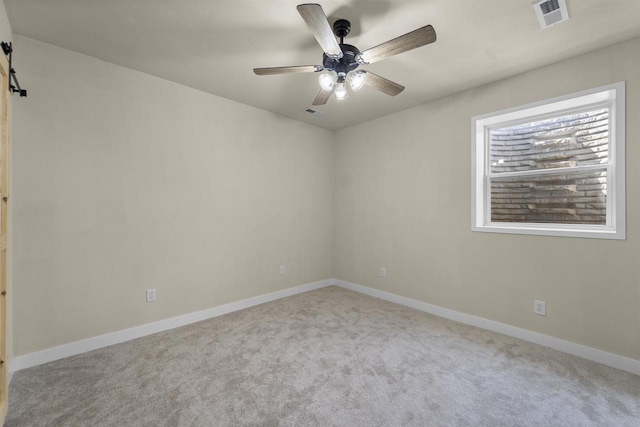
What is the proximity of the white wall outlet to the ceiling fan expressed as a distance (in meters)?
2.35

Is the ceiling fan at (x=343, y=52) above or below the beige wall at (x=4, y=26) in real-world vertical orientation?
below

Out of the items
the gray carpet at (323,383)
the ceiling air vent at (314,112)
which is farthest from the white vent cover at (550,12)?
the gray carpet at (323,383)

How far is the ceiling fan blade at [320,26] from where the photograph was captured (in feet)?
4.76

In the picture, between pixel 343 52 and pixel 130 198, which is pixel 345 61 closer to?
pixel 343 52

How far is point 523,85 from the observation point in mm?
2754

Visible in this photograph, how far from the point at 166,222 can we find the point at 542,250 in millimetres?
3688

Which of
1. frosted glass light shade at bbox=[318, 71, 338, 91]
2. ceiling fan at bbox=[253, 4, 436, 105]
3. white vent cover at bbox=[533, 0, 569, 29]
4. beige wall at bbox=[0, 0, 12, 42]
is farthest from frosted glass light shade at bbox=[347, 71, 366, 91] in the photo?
beige wall at bbox=[0, 0, 12, 42]

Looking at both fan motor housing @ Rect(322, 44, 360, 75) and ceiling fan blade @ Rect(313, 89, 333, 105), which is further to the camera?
Result: ceiling fan blade @ Rect(313, 89, 333, 105)

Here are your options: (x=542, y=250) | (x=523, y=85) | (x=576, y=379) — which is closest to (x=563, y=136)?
(x=523, y=85)

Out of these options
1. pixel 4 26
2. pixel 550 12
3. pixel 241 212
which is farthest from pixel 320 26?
pixel 241 212

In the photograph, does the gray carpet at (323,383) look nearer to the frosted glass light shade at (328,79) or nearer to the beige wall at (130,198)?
the beige wall at (130,198)

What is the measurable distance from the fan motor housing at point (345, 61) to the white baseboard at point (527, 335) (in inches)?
110

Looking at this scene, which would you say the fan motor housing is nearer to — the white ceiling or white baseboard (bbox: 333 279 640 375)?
the white ceiling

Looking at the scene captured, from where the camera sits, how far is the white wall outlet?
2641 millimetres
